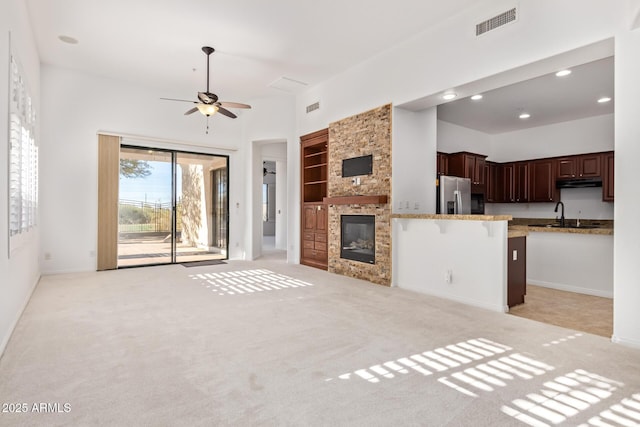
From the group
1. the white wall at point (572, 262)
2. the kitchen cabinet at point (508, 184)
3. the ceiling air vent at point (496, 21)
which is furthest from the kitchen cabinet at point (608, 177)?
the ceiling air vent at point (496, 21)

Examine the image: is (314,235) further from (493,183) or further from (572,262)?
(493,183)

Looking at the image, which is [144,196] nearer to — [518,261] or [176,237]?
[176,237]

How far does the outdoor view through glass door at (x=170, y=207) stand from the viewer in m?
6.76

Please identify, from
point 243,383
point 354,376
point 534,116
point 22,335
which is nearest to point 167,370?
point 243,383

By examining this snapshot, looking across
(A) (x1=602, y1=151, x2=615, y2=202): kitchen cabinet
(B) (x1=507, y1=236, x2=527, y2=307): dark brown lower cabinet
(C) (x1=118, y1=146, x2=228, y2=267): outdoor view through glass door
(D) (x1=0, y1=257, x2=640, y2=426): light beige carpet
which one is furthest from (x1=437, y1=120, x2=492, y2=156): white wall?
(C) (x1=118, y1=146, x2=228, y2=267): outdoor view through glass door

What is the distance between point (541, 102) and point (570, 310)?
12.4 feet

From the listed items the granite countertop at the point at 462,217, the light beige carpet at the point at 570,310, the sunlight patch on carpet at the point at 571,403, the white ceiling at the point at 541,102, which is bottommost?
the light beige carpet at the point at 570,310

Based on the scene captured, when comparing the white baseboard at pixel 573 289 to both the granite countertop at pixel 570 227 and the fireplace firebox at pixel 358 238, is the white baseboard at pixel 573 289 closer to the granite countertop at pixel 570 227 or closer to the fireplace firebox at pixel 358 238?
the granite countertop at pixel 570 227

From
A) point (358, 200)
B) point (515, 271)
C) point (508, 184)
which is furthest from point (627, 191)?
point (508, 184)

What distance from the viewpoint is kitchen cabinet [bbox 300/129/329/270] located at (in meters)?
6.72

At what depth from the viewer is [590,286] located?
4.84 meters

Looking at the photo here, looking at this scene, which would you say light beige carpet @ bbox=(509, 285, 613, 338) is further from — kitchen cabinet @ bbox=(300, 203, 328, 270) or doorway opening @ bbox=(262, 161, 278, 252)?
doorway opening @ bbox=(262, 161, 278, 252)

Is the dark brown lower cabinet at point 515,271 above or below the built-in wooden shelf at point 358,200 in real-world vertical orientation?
below

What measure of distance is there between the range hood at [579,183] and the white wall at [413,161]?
3.46m
